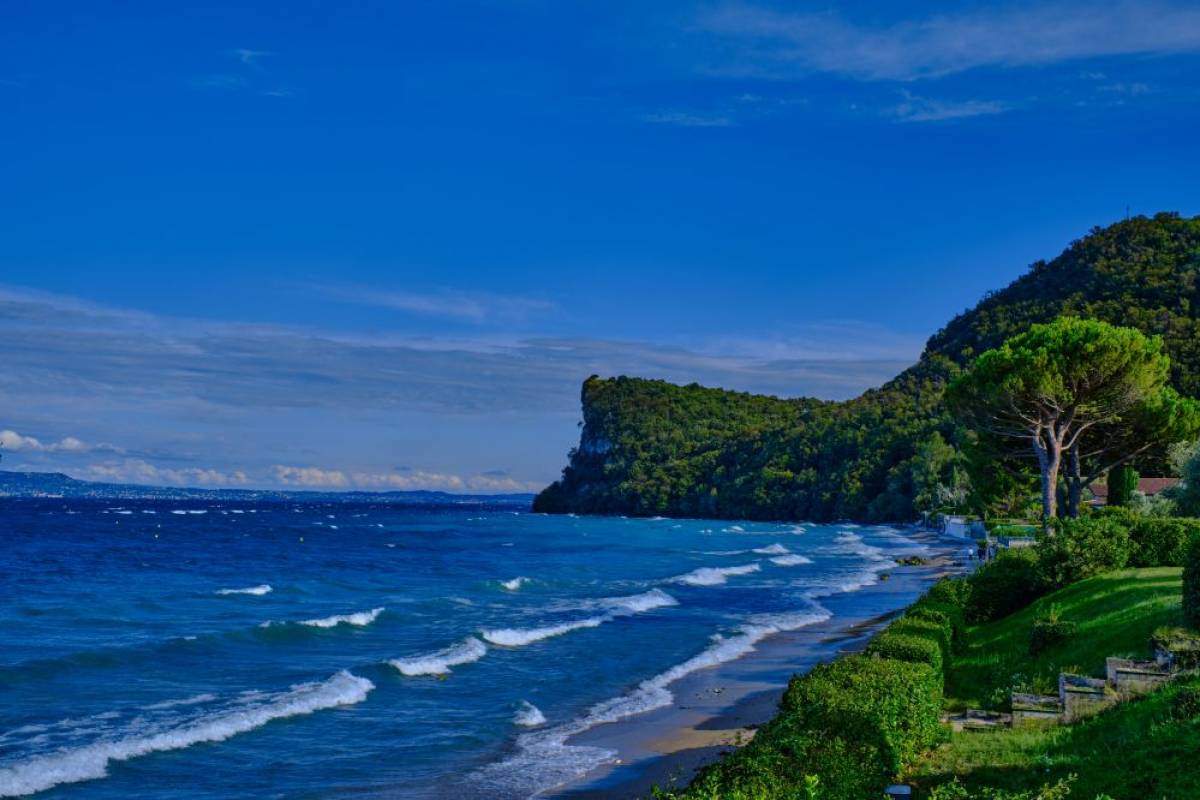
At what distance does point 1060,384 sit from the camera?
40.2 metres

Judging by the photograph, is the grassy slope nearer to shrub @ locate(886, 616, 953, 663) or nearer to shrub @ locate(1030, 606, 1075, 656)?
shrub @ locate(1030, 606, 1075, 656)

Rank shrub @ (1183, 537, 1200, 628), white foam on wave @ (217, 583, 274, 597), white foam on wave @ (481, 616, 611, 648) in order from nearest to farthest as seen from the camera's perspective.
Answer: shrub @ (1183, 537, 1200, 628) < white foam on wave @ (481, 616, 611, 648) < white foam on wave @ (217, 583, 274, 597)

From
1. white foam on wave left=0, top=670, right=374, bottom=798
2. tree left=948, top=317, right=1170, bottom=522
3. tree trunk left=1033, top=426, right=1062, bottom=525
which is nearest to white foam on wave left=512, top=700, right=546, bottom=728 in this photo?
white foam on wave left=0, top=670, right=374, bottom=798

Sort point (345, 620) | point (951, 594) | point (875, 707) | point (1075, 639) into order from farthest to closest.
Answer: point (345, 620)
point (951, 594)
point (1075, 639)
point (875, 707)

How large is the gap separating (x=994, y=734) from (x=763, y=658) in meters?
13.8

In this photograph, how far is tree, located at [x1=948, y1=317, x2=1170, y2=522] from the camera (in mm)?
40031

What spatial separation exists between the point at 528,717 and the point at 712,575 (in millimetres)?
33341

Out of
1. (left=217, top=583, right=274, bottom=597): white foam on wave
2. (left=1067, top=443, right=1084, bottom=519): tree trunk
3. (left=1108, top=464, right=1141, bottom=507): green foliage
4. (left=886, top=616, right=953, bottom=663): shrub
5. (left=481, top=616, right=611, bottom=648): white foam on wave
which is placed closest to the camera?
(left=886, top=616, right=953, bottom=663): shrub

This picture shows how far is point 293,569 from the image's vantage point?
193 ft

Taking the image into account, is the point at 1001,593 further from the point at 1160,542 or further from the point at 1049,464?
the point at 1049,464

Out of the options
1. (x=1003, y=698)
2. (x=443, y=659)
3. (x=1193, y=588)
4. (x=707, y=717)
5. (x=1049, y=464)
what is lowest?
(x=443, y=659)

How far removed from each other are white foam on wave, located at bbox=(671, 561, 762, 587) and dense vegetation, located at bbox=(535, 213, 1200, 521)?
2898 centimetres

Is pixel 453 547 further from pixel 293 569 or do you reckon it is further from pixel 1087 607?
pixel 1087 607

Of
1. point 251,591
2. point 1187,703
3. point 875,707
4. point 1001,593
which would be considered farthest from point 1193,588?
point 251,591
